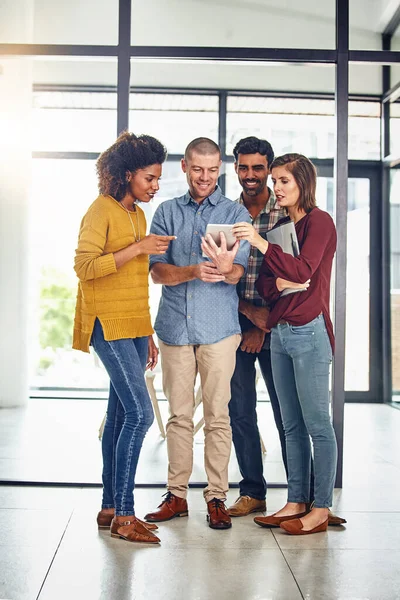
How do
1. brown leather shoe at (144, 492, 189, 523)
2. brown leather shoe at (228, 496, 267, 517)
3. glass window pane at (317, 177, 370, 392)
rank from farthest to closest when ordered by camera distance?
glass window pane at (317, 177, 370, 392)
brown leather shoe at (228, 496, 267, 517)
brown leather shoe at (144, 492, 189, 523)

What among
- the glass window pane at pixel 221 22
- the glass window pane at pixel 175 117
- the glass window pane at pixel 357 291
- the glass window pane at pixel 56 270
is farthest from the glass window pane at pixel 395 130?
the glass window pane at pixel 56 270

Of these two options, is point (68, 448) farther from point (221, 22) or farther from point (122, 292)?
point (221, 22)

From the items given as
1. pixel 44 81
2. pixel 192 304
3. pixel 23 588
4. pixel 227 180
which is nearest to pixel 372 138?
pixel 227 180

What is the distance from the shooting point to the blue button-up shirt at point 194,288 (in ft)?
10.0

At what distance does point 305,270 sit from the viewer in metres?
2.83

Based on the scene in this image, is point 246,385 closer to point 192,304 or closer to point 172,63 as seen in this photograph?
point 192,304

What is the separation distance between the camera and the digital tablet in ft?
9.13

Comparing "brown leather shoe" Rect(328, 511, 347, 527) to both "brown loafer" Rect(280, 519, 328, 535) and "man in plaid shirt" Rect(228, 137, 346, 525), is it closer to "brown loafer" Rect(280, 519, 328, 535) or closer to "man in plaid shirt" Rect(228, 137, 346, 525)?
"brown loafer" Rect(280, 519, 328, 535)

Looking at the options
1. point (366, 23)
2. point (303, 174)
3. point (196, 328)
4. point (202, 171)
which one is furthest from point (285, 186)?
point (366, 23)

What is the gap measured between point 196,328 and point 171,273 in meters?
0.25

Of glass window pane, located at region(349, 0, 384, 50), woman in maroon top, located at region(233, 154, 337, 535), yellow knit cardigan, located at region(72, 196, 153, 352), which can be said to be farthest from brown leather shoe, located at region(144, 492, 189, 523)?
glass window pane, located at region(349, 0, 384, 50)

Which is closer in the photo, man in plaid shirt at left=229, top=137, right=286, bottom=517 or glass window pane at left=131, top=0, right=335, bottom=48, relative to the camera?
man in plaid shirt at left=229, top=137, right=286, bottom=517

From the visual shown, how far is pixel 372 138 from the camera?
375 centimetres

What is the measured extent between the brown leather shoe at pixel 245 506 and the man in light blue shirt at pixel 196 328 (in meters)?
0.15
